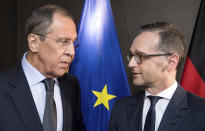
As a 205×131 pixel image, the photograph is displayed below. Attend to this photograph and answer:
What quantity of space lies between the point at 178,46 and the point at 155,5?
39.2 inches

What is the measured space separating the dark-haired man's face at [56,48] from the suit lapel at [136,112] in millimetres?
623

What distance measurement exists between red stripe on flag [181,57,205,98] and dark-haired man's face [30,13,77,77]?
1262 mm

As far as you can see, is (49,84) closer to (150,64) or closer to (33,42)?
(33,42)

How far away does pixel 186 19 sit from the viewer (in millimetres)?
2379

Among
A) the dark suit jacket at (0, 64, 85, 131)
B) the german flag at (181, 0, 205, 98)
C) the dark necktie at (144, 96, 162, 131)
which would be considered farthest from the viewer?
the german flag at (181, 0, 205, 98)

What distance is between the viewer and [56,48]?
153 centimetres

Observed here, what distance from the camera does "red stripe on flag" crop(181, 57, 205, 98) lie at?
2.14 m

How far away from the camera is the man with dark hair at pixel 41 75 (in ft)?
4.67

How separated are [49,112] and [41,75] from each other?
10.9 inches

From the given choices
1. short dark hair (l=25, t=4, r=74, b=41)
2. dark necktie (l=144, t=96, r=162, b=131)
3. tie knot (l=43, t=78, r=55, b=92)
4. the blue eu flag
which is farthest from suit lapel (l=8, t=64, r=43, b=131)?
the blue eu flag

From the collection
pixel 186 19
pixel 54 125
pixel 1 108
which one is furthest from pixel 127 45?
pixel 1 108

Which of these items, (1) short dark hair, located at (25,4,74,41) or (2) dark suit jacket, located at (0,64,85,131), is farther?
(1) short dark hair, located at (25,4,74,41)

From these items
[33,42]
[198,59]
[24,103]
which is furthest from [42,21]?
[198,59]

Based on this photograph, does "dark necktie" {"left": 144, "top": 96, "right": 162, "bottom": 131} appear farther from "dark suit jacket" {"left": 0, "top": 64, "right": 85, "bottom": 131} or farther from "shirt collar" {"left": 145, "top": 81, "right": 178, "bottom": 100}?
"dark suit jacket" {"left": 0, "top": 64, "right": 85, "bottom": 131}
